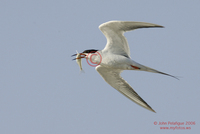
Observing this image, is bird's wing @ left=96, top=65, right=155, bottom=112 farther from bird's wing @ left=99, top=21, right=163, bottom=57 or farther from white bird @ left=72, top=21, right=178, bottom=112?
bird's wing @ left=99, top=21, right=163, bottom=57

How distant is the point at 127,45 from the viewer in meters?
11.0

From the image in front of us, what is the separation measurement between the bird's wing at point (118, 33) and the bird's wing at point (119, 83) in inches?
40.4

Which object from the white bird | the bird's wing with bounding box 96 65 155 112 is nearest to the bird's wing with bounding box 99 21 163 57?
the white bird

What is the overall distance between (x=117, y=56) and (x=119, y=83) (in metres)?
1.49

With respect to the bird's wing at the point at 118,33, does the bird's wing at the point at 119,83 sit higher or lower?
lower

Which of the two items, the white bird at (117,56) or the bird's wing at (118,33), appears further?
the white bird at (117,56)

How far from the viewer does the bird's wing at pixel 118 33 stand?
1014 centimetres

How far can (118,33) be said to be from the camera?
1063cm

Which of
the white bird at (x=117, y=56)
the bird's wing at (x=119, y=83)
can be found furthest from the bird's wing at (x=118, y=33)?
the bird's wing at (x=119, y=83)

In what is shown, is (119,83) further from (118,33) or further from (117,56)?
(118,33)

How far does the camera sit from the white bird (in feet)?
33.9

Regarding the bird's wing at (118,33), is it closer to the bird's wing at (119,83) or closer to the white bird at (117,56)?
the white bird at (117,56)

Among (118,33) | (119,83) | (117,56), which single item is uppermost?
(118,33)

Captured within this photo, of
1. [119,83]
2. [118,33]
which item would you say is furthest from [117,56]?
[119,83]
